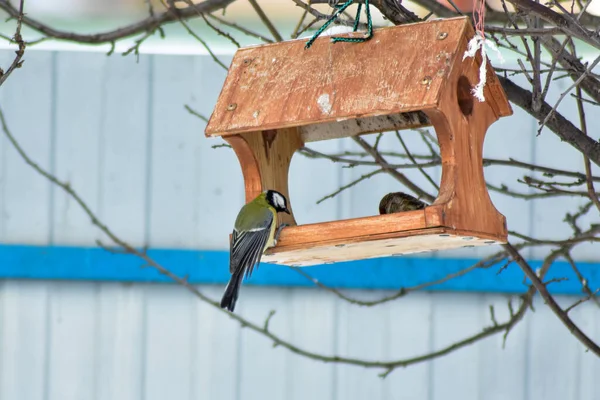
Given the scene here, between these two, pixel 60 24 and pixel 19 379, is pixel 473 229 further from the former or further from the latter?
pixel 60 24

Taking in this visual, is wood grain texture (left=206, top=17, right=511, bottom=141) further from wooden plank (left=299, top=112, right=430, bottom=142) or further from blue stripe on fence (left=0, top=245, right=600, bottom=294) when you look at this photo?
→ blue stripe on fence (left=0, top=245, right=600, bottom=294)

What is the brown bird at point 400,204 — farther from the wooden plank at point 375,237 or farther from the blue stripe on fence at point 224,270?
the blue stripe on fence at point 224,270

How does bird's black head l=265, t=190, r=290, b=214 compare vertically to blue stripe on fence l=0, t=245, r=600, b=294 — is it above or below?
above

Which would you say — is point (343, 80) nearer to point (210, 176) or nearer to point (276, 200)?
point (276, 200)

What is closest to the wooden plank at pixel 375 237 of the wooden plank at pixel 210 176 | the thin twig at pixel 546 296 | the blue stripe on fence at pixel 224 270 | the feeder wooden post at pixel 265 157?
the feeder wooden post at pixel 265 157

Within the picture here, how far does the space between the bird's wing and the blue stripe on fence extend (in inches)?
97.2

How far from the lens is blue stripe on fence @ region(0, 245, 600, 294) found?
5.82 m

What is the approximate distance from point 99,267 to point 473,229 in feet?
11.1

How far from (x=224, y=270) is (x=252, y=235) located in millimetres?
2635

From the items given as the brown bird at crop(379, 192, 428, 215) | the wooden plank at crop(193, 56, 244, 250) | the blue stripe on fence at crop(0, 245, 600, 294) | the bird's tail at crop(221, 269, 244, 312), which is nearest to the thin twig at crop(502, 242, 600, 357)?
the brown bird at crop(379, 192, 428, 215)

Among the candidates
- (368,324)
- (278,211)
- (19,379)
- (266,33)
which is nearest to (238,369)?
(368,324)

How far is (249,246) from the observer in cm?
323

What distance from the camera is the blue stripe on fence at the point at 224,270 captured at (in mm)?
5820

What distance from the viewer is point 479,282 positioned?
230 inches
